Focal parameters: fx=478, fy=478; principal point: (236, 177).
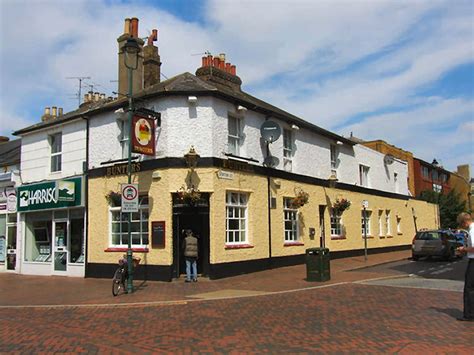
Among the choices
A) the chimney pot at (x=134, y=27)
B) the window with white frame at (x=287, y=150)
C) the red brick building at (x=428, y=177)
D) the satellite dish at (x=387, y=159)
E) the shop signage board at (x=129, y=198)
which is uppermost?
the chimney pot at (x=134, y=27)

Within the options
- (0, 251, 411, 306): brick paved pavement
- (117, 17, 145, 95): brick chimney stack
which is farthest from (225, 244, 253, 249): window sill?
(117, 17, 145, 95): brick chimney stack

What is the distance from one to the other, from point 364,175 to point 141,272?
16.9 m

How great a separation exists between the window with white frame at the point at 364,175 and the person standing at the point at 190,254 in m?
15.4

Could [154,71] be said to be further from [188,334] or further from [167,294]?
[188,334]

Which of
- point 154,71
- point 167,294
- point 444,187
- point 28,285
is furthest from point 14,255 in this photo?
point 444,187

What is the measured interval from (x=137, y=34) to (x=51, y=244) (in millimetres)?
9667

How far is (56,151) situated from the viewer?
20.6 meters

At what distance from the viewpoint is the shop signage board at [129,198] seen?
1345cm

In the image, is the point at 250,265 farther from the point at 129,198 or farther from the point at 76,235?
the point at 76,235

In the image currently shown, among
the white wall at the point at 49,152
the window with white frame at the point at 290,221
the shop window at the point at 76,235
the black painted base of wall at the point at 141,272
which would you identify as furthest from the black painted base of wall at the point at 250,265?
the white wall at the point at 49,152

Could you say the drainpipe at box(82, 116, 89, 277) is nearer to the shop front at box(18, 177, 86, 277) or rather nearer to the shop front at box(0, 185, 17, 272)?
the shop front at box(18, 177, 86, 277)

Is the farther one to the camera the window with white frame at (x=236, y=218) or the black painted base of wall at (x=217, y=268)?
the window with white frame at (x=236, y=218)

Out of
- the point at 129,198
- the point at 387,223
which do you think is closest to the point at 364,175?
the point at 387,223

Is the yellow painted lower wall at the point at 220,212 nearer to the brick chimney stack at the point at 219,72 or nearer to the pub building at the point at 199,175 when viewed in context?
the pub building at the point at 199,175
